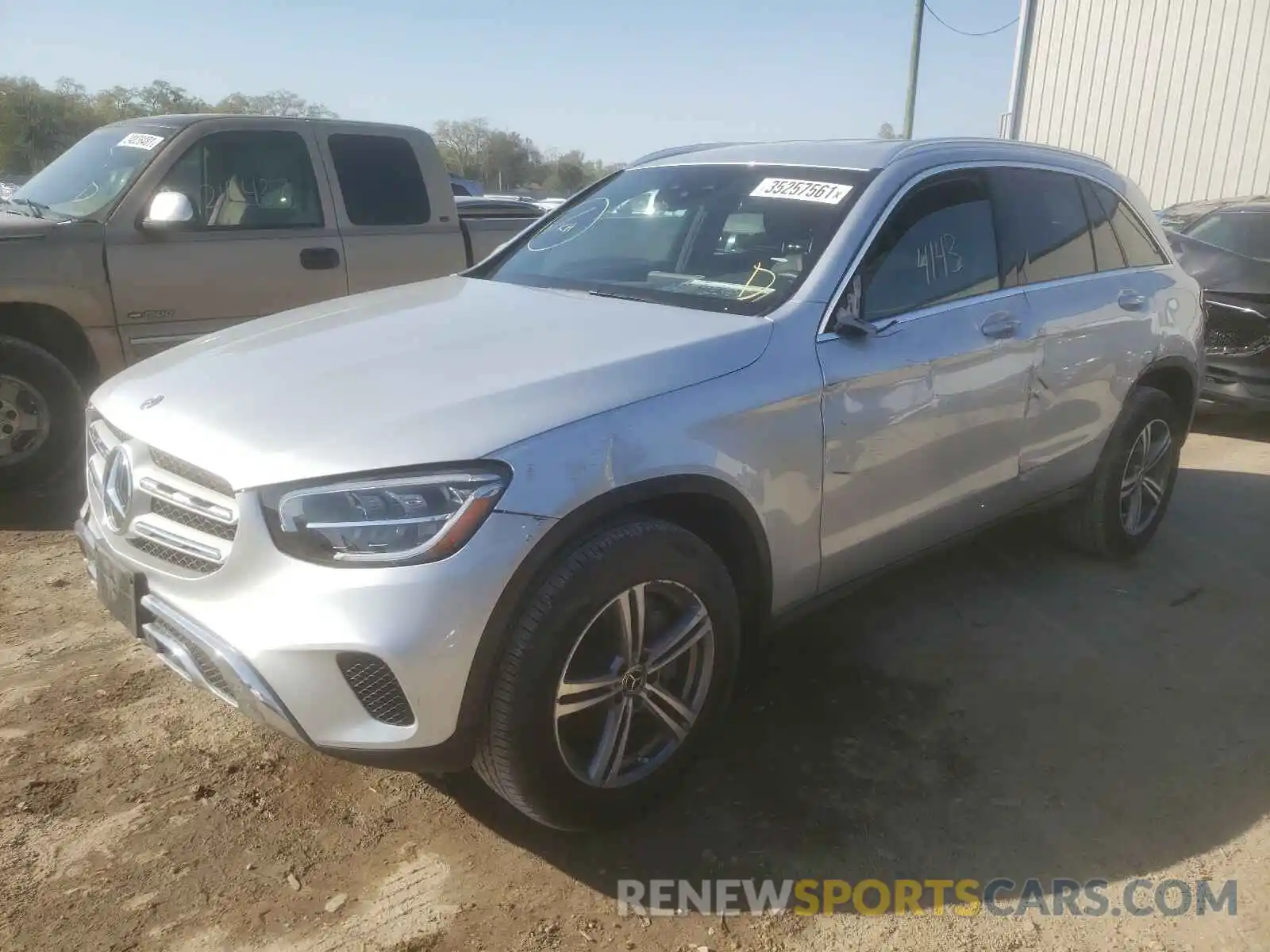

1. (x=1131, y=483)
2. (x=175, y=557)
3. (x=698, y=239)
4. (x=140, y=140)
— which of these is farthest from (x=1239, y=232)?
(x=175, y=557)

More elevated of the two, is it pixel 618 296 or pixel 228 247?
pixel 618 296

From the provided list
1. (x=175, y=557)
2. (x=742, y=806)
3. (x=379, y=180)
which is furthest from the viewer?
(x=379, y=180)

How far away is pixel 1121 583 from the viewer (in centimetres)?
445

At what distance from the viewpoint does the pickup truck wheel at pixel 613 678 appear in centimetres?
229

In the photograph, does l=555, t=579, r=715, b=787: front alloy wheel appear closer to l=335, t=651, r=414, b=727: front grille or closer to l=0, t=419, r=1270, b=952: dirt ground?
l=0, t=419, r=1270, b=952: dirt ground

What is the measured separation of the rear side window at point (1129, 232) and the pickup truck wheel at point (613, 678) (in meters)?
2.80

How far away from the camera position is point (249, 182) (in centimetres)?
577

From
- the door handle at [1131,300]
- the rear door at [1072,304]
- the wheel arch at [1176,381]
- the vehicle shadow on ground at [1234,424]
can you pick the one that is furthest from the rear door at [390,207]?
the vehicle shadow on ground at [1234,424]

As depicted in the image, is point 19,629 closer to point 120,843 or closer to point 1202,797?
point 120,843

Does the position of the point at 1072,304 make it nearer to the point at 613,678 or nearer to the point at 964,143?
the point at 964,143

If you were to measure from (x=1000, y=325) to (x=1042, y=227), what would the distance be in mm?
669

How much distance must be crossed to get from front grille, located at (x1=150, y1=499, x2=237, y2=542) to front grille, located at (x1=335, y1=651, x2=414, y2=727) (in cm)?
41

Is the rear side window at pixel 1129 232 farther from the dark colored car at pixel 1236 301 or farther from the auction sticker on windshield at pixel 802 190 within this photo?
the dark colored car at pixel 1236 301

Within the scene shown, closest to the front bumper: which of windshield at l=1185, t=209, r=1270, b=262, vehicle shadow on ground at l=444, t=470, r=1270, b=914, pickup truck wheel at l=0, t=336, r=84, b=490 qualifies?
vehicle shadow on ground at l=444, t=470, r=1270, b=914
